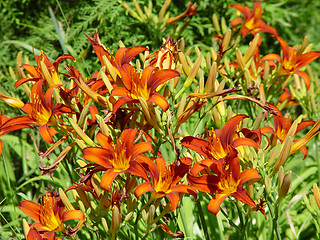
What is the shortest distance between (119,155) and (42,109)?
367 mm

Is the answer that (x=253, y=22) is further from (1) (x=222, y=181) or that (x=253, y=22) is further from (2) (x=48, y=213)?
(2) (x=48, y=213)

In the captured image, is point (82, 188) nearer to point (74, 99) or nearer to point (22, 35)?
point (74, 99)

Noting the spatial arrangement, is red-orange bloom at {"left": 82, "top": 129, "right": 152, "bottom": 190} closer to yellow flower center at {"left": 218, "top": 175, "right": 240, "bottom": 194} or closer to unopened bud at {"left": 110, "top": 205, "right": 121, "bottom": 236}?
unopened bud at {"left": 110, "top": 205, "right": 121, "bottom": 236}

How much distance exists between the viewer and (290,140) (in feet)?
4.48

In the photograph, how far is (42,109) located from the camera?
1.48m

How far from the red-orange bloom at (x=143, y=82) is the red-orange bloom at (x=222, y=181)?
27 centimetres

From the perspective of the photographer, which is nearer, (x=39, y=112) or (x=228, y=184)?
(x=228, y=184)

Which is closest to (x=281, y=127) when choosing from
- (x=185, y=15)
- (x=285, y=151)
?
(x=285, y=151)

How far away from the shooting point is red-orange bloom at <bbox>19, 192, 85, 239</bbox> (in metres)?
1.42

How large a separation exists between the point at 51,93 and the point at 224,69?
39.9 inches

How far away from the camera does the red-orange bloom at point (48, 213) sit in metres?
1.42

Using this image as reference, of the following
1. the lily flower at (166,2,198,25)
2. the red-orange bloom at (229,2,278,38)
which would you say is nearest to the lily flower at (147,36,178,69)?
the lily flower at (166,2,198,25)

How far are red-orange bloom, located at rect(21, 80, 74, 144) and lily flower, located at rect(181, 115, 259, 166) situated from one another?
1.51ft

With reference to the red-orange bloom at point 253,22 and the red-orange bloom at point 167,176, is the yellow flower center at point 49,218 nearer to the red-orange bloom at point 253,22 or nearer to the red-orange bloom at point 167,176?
the red-orange bloom at point 167,176
